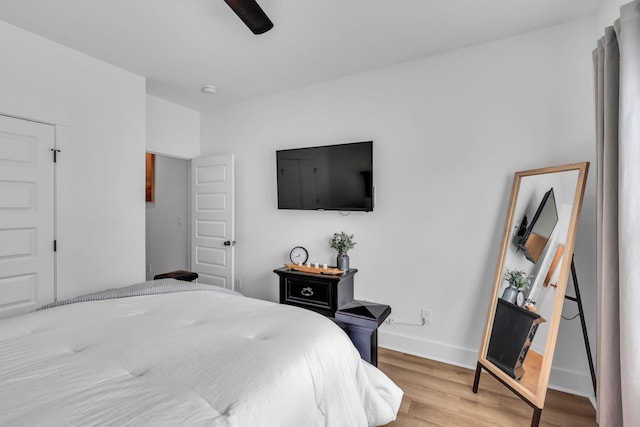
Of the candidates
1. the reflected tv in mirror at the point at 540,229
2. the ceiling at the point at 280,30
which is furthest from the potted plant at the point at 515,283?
the ceiling at the point at 280,30

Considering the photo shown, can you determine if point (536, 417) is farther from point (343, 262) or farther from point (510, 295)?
point (343, 262)

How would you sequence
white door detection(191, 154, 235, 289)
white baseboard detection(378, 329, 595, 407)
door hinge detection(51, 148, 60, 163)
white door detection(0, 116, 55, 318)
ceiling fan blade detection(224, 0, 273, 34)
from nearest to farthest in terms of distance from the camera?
1. ceiling fan blade detection(224, 0, 273, 34)
2. white baseboard detection(378, 329, 595, 407)
3. white door detection(0, 116, 55, 318)
4. door hinge detection(51, 148, 60, 163)
5. white door detection(191, 154, 235, 289)

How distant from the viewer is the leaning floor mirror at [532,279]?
5.82 feet

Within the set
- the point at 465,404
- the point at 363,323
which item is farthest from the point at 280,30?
the point at 465,404

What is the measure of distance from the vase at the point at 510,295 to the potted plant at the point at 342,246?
4.26ft

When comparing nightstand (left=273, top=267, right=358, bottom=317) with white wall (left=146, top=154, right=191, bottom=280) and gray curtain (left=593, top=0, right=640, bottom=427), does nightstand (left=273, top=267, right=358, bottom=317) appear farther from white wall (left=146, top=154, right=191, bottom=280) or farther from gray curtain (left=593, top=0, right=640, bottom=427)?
white wall (left=146, top=154, right=191, bottom=280)

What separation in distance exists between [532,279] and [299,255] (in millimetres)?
2040

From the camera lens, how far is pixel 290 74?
306 cm

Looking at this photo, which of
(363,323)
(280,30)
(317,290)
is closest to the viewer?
(363,323)

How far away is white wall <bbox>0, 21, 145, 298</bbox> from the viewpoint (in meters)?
2.37

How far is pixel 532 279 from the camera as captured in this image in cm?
199

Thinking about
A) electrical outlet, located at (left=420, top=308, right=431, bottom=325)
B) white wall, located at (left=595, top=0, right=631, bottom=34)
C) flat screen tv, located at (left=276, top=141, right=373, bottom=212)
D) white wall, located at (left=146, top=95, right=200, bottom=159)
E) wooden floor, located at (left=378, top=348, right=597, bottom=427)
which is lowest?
wooden floor, located at (left=378, top=348, right=597, bottom=427)

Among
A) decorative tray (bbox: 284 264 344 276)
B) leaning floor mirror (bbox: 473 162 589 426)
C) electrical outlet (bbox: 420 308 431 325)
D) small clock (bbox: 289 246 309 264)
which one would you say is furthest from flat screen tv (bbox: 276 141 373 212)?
leaning floor mirror (bbox: 473 162 589 426)

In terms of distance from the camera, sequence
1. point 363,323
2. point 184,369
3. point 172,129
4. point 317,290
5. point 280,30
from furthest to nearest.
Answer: point 172,129, point 317,290, point 280,30, point 363,323, point 184,369
